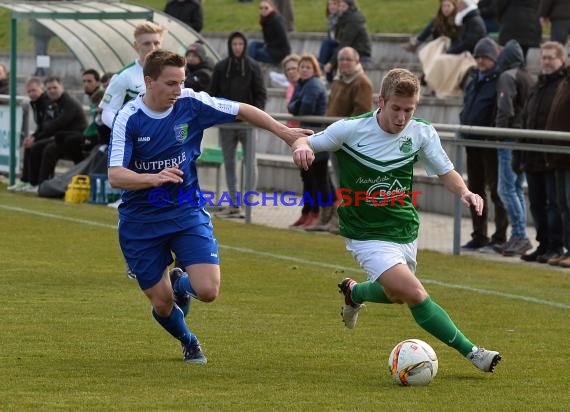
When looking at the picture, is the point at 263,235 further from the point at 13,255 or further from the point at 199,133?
the point at 199,133

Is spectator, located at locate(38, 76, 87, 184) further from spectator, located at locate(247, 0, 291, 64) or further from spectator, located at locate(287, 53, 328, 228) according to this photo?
spectator, located at locate(287, 53, 328, 228)

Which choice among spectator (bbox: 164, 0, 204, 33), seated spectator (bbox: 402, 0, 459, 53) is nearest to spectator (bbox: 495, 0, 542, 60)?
seated spectator (bbox: 402, 0, 459, 53)

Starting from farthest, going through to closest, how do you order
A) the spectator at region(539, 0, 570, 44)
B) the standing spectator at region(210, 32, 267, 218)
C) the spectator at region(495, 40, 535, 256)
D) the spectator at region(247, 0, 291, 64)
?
1. the spectator at region(247, 0, 291, 64)
2. the spectator at region(539, 0, 570, 44)
3. the standing spectator at region(210, 32, 267, 218)
4. the spectator at region(495, 40, 535, 256)

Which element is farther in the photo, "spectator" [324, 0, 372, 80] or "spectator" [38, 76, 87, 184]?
"spectator" [324, 0, 372, 80]

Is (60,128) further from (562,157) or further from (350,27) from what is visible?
(562,157)

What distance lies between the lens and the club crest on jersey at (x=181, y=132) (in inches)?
341

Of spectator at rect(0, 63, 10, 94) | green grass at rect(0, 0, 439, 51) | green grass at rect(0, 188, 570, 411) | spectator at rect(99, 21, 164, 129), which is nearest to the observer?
green grass at rect(0, 188, 570, 411)

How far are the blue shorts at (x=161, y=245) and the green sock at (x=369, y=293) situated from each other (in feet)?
3.40

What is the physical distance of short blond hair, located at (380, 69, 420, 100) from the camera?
322 inches

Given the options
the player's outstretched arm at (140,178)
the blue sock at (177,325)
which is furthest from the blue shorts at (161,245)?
the player's outstretched arm at (140,178)

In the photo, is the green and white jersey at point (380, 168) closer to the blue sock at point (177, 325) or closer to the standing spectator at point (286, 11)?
the blue sock at point (177, 325)

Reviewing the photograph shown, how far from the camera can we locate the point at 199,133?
8.84m

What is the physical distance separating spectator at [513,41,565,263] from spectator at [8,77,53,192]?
897 centimetres

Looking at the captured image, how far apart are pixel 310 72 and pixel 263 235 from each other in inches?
83.1
